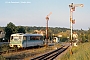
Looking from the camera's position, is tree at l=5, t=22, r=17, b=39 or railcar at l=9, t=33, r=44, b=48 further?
tree at l=5, t=22, r=17, b=39

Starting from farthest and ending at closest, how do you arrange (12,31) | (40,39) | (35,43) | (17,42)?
(12,31) → (40,39) → (35,43) → (17,42)

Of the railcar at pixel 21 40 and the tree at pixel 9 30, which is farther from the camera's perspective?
the tree at pixel 9 30

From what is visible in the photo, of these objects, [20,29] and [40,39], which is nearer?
[40,39]

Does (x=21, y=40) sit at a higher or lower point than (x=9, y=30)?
lower

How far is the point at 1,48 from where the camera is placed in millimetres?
39219

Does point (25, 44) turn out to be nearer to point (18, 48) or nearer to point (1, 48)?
point (18, 48)

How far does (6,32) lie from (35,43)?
37.8m

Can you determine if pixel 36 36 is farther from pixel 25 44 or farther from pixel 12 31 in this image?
pixel 12 31

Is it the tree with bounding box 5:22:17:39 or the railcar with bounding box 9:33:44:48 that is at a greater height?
the tree with bounding box 5:22:17:39

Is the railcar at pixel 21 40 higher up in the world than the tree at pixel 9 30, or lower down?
lower down

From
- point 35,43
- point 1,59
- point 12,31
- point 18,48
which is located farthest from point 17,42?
point 12,31

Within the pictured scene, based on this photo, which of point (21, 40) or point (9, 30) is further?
point (9, 30)

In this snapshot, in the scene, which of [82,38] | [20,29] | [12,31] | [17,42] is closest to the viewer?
[17,42]

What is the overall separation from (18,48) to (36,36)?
6580mm
